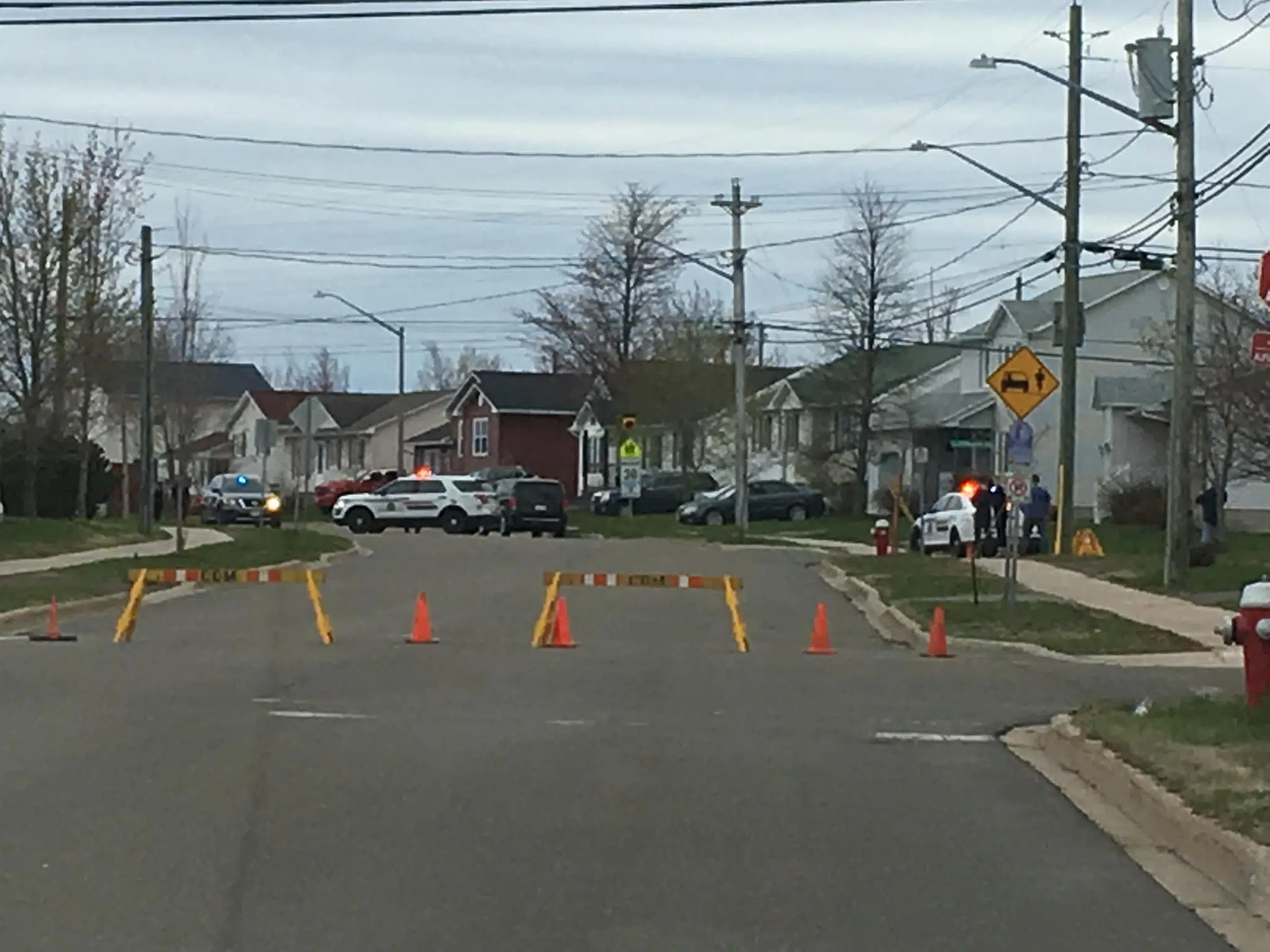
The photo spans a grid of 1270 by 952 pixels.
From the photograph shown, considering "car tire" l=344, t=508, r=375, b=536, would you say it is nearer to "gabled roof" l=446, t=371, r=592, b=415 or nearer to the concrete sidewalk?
the concrete sidewalk

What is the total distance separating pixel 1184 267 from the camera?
2922 centimetres

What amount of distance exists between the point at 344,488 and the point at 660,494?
46.0 ft

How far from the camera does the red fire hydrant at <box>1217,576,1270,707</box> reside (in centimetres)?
1349

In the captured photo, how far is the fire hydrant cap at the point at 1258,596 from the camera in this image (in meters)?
13.5

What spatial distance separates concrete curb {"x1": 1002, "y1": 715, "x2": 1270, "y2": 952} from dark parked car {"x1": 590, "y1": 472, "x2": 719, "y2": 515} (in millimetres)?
59825

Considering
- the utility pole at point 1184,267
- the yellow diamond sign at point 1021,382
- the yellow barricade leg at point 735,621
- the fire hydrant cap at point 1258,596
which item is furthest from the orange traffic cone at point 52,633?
the utility pole at point 1184,267

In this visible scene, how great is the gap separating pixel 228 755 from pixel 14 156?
3297 cm

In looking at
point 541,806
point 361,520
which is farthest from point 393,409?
point 541,806

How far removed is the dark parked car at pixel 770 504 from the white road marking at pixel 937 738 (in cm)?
5129

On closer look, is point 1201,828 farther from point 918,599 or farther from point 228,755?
point 918,599

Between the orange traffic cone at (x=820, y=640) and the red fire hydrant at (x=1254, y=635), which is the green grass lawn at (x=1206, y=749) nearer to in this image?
the red fire hydrant at (x=1254, y=635)

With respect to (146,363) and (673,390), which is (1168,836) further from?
(673,390)

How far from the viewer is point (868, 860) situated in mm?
9695

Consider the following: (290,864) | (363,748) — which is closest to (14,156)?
(363,748)
